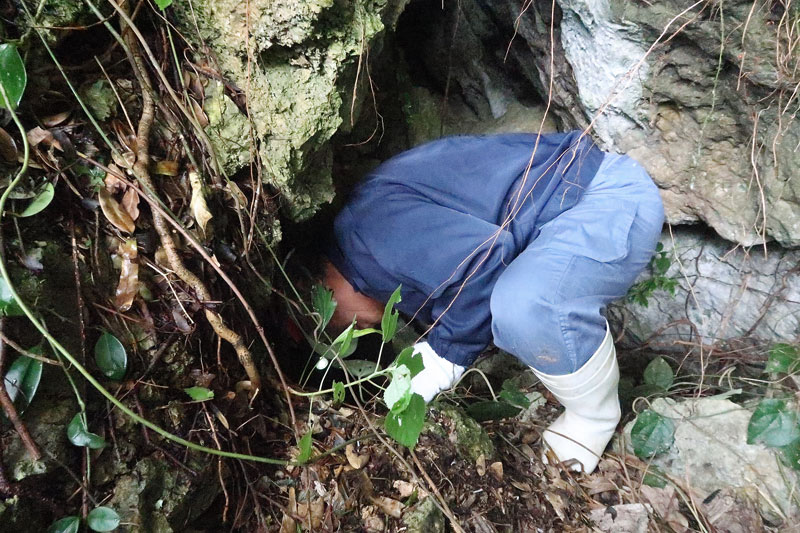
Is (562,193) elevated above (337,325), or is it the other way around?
(562,193)

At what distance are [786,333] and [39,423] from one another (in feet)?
7.66

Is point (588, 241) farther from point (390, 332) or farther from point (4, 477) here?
point (4, 477)

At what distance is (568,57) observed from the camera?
191cm

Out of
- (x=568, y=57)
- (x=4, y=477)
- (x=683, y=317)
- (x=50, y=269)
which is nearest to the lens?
(x=4, y=477)

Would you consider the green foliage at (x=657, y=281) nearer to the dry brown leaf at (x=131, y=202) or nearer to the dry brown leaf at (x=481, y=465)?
the dry brown leaf at (x=481, y=465)

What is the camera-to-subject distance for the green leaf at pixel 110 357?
1.02m

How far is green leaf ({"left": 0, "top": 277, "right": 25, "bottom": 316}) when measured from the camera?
89cm

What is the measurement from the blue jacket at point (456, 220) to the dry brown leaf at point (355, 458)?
52cm

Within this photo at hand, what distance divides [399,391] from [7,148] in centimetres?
89

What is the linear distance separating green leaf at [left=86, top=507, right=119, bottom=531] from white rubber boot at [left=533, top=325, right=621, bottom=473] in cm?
116

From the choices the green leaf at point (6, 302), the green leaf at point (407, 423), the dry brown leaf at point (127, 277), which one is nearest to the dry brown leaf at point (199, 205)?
the dry brown leaf at point (127, 277)

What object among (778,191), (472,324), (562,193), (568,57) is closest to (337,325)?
(472,324)

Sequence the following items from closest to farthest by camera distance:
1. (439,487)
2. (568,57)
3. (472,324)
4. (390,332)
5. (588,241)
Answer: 1. (390,332)
2. (439,487)
3. (588,241)
4. (472,324)
5. (568,57)

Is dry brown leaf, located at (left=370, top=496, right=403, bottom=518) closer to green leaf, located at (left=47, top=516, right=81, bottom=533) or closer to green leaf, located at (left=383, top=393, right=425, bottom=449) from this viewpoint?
green leaf, located at (left=383, top=393, right=425, bottom=449)
